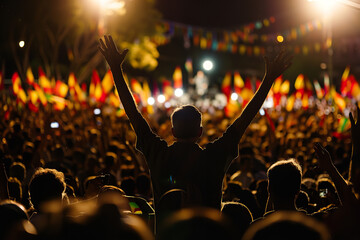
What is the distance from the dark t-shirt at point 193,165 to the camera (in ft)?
10.8

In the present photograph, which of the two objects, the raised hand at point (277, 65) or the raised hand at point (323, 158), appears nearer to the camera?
the raised hand at point (323, 158)

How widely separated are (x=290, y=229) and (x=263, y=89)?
1.79 metres

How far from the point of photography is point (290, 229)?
1.93 meters

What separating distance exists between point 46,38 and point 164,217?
28368 mm

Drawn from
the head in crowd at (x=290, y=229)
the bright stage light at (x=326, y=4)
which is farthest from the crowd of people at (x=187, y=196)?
the bright stage light at (x=326, y=4)

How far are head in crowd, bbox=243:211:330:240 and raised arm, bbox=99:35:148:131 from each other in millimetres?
1640

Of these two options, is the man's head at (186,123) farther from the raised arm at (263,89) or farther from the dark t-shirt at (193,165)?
the raised arm at (263,89)

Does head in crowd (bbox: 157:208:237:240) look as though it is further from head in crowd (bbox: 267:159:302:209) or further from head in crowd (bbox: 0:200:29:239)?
head in crowd (bbox: 267:159:302:209)

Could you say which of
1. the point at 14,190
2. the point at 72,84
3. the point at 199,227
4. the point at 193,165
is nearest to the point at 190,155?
the point at 193,165

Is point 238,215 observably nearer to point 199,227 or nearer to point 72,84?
point 199,227

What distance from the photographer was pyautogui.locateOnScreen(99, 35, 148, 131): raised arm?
355 centimetres

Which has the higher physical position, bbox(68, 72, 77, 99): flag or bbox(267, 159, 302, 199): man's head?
bbox(68, 72, 77, 99): flag

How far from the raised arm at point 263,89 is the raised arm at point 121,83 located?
2.02 ft

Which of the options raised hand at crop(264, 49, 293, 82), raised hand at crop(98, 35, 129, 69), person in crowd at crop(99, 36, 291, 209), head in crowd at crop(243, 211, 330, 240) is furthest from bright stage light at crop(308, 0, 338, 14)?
head in crowd at crop(243, 211, 330, 240)
